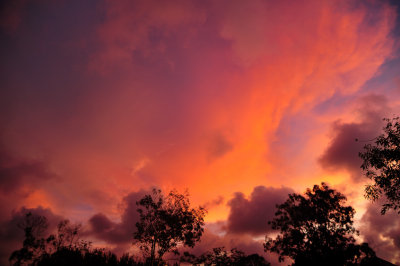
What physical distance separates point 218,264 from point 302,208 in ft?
65.1

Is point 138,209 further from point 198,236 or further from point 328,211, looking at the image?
point 328,211

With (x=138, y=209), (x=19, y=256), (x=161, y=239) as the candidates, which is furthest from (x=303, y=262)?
(x=19, y=256)

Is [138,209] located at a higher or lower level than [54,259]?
higher

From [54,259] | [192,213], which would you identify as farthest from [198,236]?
[54,259]

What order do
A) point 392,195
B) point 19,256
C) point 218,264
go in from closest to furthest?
point 392,195, point 19,256, point 218,264

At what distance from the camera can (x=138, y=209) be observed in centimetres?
4509

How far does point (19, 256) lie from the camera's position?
4006cm

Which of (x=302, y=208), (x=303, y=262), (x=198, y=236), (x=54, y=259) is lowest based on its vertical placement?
(x=303, y=262)

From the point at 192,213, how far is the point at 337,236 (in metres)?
27.6

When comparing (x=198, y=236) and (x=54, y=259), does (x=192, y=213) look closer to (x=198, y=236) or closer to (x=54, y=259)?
(x=198, y=236)

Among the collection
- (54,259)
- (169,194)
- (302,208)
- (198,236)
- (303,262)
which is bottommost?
(303,262)

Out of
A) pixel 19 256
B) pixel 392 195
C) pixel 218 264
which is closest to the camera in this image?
pixel 392 195

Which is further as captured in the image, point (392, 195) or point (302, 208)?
point (302, 208)

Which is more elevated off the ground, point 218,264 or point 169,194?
point 169,194
